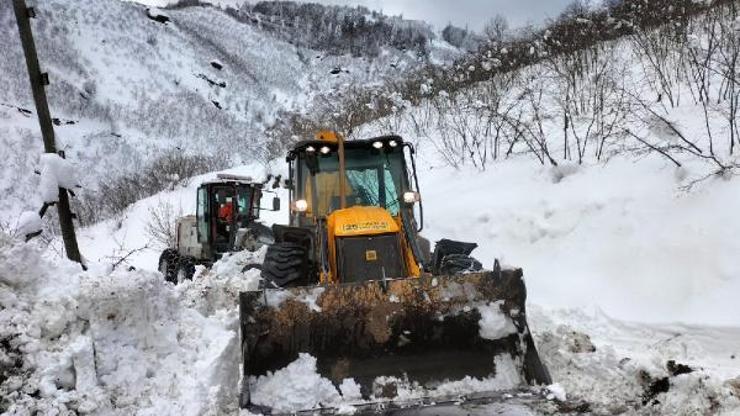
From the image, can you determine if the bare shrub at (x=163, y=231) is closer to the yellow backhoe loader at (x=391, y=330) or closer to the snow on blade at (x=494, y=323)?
the yellow backhoe loader at (x=391, y=330)

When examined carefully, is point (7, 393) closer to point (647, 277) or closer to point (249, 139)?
point (647, 277)

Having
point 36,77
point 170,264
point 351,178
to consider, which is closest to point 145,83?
point 170,264

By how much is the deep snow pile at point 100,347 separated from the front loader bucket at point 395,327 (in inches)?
17.6

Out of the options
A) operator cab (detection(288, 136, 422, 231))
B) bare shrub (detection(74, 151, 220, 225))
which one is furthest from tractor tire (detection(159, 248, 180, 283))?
bare shrub (detection(74, 151, 220, 225))

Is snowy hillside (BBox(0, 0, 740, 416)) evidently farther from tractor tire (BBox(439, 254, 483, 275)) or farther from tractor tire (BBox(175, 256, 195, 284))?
tractor tire (BBox(175, 256, 195, 284))

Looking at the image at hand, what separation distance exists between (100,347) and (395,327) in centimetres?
205

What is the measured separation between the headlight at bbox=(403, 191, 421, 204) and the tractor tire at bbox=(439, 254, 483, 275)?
885 mm

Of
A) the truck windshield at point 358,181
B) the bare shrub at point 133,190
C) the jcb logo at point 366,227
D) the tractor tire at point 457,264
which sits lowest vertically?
the tractor tire at point 457,264

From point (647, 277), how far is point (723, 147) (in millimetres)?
2061

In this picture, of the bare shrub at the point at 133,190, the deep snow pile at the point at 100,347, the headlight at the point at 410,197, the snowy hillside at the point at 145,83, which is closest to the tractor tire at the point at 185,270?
the headlight at the point at 410,197

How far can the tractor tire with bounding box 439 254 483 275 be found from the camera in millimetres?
6012

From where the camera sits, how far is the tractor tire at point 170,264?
13.1 meters

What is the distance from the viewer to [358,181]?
22.7 feet

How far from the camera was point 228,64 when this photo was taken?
75.3 metres
